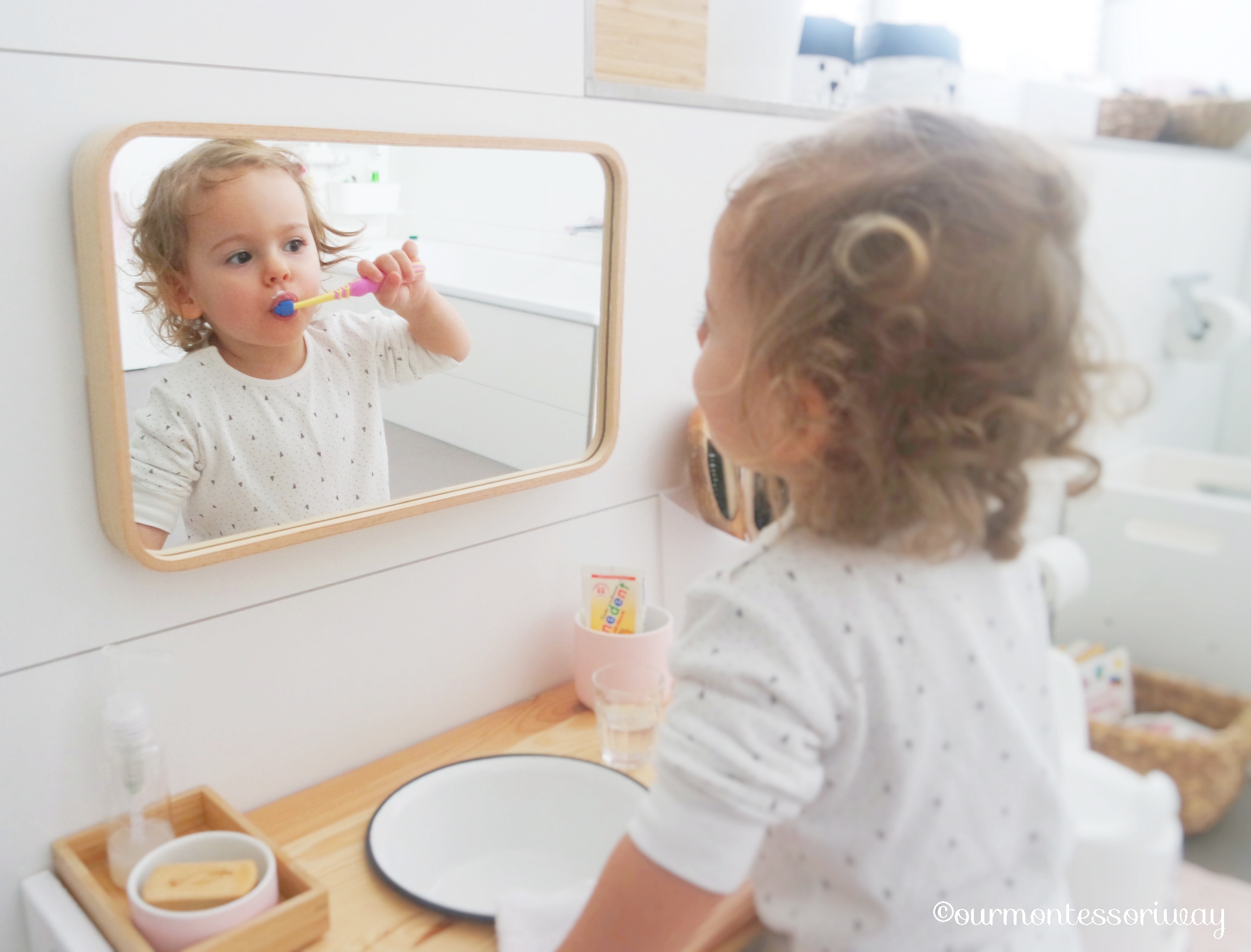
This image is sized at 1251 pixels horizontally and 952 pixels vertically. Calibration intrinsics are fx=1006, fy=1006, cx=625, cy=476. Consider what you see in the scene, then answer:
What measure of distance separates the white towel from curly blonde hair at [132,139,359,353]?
45 centimetres

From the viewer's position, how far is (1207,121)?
2.10 meters

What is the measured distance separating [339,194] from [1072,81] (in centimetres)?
182

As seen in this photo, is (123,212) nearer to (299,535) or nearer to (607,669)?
(299,535)

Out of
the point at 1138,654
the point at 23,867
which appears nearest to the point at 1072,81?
the point at 1138,654

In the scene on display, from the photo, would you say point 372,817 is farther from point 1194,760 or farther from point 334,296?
point 1194,760

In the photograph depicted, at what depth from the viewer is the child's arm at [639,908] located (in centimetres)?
53

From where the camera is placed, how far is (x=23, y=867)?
0.72 meters

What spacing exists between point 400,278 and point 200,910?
0.48 m

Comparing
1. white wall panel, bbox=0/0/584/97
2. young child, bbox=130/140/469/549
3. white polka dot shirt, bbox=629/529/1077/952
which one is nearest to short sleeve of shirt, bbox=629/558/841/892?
white polka dot shirt, bbox=629/529/1077/952

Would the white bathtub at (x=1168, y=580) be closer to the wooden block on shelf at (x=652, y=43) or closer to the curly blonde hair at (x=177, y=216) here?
the wooden block on shelf at (x=652, y=43)

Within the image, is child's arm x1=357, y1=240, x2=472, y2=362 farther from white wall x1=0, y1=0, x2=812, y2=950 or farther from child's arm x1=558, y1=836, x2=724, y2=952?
child's arm x1=558, y1=836, x2=724, y2=952

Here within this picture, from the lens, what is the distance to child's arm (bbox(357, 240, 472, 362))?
0.81 m

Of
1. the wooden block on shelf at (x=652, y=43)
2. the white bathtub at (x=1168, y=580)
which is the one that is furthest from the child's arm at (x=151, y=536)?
the white bathtub at (x=1168, y=580)

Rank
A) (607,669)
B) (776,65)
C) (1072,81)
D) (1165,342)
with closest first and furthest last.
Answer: (607,669) → (776,65) → (1072,81) → (1165,342)
